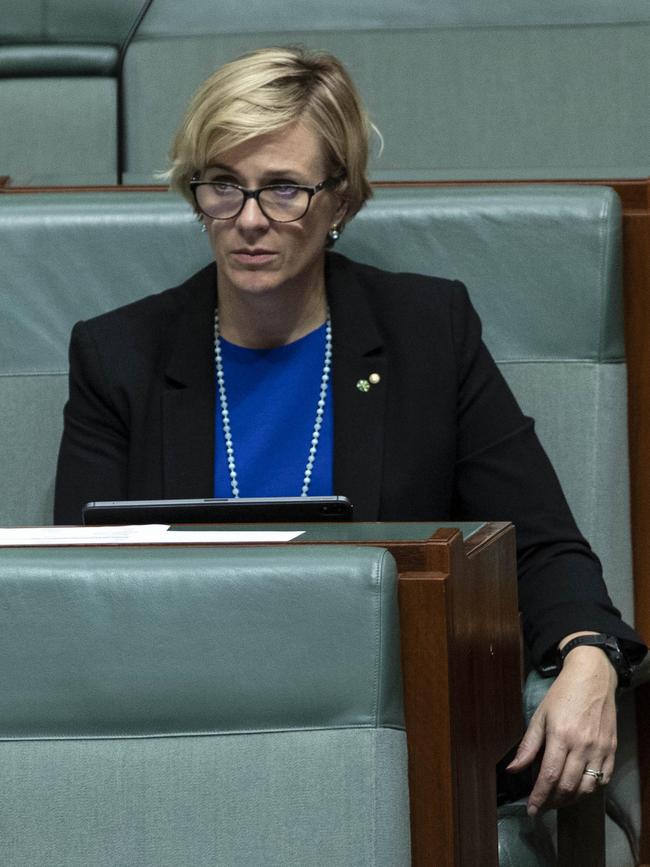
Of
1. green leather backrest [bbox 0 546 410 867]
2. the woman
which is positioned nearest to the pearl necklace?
the woman

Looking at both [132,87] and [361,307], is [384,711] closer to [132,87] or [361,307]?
[361,307]

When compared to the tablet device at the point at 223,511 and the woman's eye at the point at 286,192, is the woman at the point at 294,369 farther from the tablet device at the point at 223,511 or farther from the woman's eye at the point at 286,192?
the tablet device at the point at 223,511

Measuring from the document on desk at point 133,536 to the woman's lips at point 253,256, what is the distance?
376 mm

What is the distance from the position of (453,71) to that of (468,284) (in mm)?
537

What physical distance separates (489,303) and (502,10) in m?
0.60

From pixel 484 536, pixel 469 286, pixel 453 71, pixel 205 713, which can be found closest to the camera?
pixel 205 713

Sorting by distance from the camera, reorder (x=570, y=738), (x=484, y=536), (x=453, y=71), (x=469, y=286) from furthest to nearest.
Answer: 1. (x=453, y=71)
2. (x=469, y=286)
3. (x=570, y=738)
4. (x=484, y=536)

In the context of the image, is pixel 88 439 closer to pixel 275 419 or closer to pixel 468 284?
pixel 275 419

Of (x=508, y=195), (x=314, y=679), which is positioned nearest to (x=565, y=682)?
(x=314, y=679)

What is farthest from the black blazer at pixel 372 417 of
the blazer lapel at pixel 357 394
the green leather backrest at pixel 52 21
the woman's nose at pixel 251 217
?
the green leather backrest at pixel 52 21

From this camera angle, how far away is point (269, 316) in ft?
3.81

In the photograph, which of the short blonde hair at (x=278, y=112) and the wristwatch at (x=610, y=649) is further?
the short blonde hair at (x=278, y=112)

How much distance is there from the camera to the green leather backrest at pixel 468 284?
1.20m

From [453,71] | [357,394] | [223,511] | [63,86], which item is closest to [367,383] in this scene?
[357,394]
